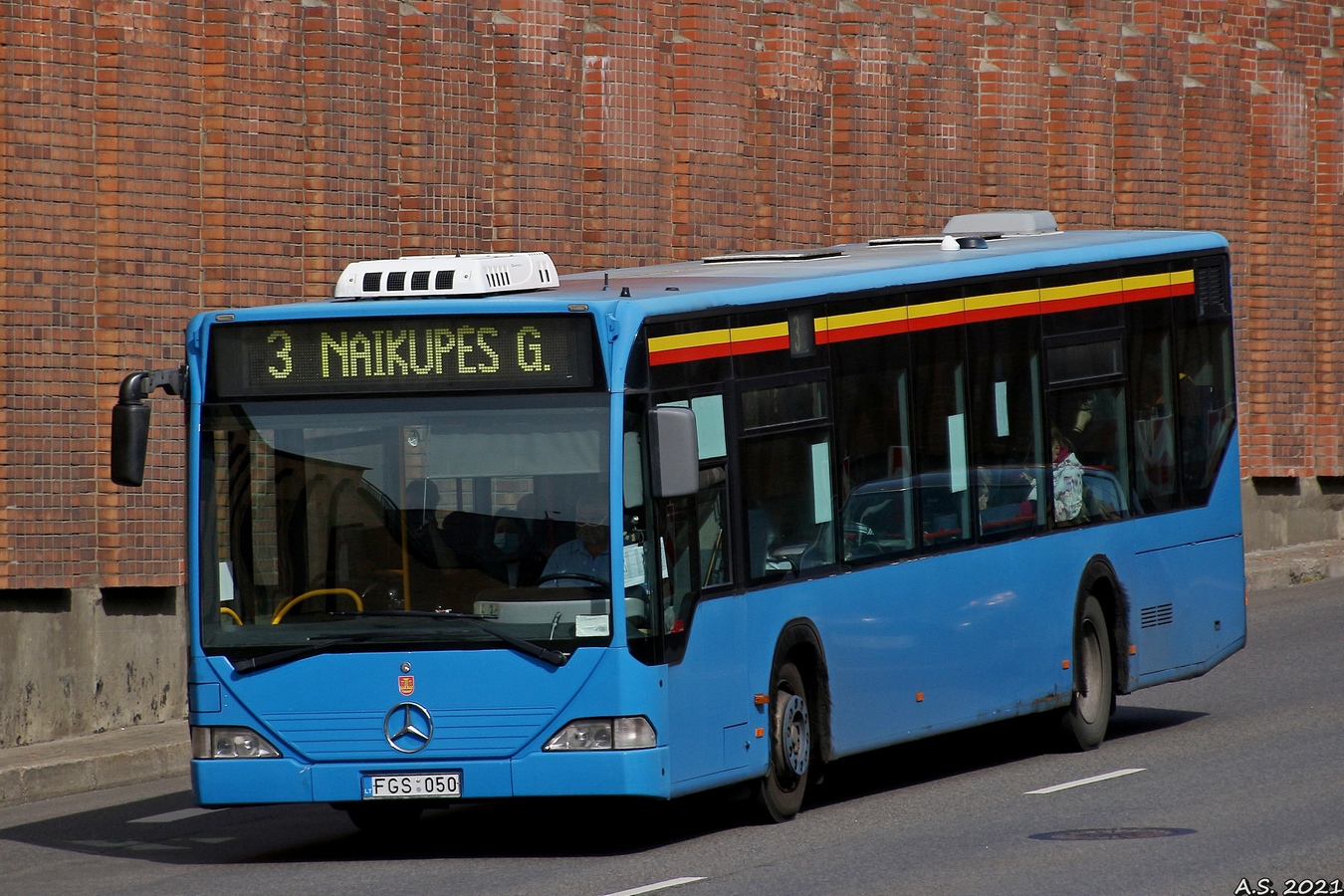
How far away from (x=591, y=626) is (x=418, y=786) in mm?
1045

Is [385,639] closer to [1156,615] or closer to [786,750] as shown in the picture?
[786,750]

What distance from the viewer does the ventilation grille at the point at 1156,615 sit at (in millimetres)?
14719

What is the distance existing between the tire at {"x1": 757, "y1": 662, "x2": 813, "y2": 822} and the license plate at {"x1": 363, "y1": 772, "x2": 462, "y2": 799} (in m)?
1.70

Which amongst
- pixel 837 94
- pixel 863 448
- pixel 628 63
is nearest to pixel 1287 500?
pixel 837 94

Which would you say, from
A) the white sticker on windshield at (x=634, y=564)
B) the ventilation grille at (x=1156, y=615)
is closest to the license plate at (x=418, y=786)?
the white sticker on windshield at (x=634, y=564)

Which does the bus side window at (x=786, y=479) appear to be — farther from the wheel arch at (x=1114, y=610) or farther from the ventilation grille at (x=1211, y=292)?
the ventilation grille at (x=1211, y=292)

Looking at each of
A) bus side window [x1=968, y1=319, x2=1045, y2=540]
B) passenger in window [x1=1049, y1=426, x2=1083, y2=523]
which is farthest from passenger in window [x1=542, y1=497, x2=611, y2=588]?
passenger in window [x1=1049, y1=426, x2=1083, y2=523]

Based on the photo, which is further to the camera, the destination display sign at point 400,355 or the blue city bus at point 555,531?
the destination display sign at point 400,355

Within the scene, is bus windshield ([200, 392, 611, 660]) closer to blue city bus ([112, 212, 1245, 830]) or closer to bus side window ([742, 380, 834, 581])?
blue city bus ([112, 212, 1245, 830])

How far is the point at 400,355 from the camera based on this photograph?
10.5 meters

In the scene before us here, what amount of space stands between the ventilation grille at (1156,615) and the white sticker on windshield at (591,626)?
5.51 meters

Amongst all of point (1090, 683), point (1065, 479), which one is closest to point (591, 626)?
point (1065, 479)

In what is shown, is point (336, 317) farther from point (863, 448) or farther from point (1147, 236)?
point (1147, 236)

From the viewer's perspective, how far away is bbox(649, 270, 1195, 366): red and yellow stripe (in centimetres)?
1088
